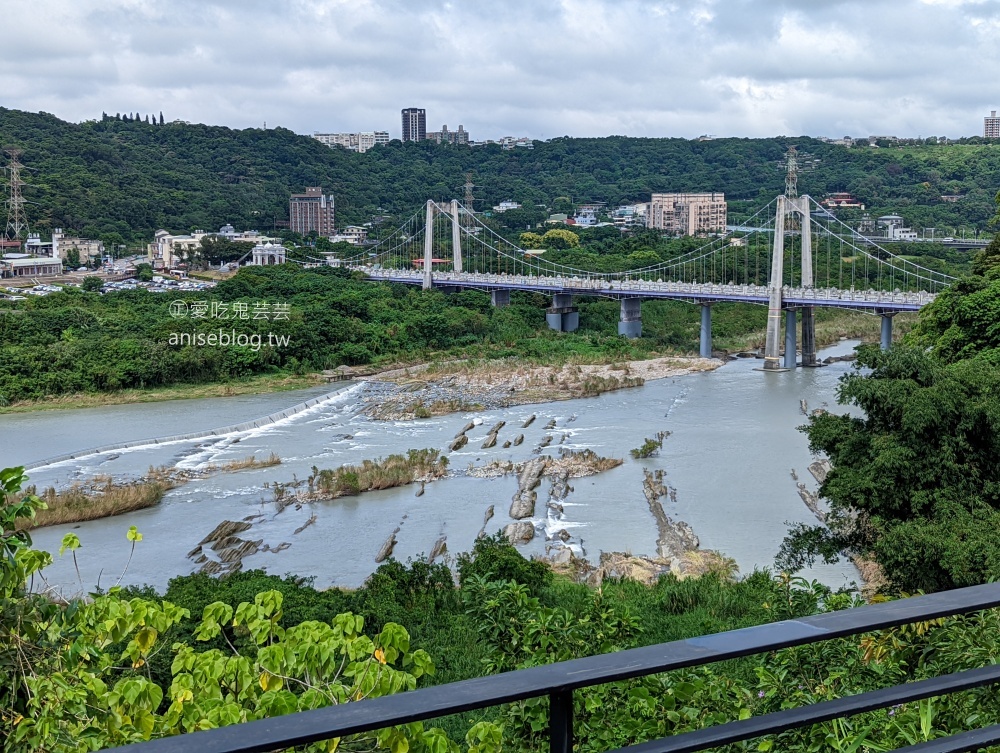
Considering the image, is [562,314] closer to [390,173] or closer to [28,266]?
[28,266]

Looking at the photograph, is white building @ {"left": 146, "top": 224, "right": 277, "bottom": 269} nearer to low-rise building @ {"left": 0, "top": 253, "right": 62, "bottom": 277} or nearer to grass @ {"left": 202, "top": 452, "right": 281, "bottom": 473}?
low-rise building @ {"left": 0, "top": 253, "right": 62, "bottom": 277}

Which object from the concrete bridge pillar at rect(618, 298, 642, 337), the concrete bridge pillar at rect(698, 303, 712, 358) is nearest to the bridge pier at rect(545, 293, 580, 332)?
the concrete bridge pillar at rect(618, 298, 642, 337)

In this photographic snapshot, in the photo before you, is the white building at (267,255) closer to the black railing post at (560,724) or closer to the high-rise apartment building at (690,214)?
A: the high-rise apartment building at (690,214)

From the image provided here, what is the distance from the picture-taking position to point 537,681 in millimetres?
681

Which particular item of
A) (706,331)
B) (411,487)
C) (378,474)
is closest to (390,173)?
(706,331)

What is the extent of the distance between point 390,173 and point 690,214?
12420mm

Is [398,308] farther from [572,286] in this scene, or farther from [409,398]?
[409,398]

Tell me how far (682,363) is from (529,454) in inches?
266

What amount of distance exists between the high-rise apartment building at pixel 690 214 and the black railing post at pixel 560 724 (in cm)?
3407

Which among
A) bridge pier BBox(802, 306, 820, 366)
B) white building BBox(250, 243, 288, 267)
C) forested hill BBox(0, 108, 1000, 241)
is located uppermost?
forested hill BBox(0, 108, 1000, 241)

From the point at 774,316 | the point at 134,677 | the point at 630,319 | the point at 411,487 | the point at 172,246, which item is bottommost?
the point at 411,487

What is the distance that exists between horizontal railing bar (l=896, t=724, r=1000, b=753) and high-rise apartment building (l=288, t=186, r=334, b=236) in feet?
110

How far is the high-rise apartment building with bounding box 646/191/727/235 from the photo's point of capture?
3575cm

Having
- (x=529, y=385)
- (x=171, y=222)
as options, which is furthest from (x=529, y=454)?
Result: (x=171, y=222)
